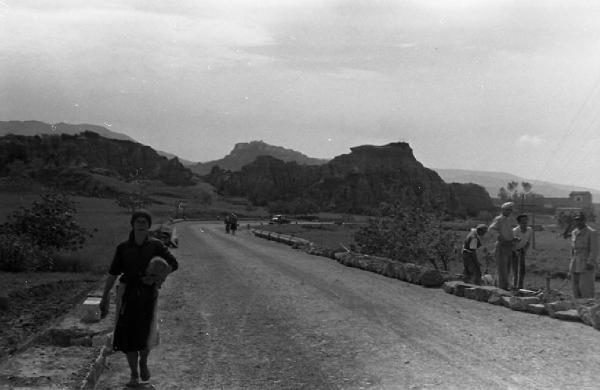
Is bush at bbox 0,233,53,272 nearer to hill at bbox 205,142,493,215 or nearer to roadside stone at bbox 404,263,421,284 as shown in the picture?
roadside stone at bbox 404,263,421,284

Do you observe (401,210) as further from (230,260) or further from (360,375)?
(360,375)

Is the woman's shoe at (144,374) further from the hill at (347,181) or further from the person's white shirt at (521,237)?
the hill at (347,181)

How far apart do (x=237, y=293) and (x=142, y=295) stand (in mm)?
7537

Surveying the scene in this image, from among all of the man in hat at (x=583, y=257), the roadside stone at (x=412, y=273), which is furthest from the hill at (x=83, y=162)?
the man in hat at (x=583, y=257)

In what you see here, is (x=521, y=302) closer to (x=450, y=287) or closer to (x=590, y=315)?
(x=590, y=315)

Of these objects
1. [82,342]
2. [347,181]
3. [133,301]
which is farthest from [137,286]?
[347,181]

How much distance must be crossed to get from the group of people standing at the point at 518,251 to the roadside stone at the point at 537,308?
1320mm

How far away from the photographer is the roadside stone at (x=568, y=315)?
10.6 m

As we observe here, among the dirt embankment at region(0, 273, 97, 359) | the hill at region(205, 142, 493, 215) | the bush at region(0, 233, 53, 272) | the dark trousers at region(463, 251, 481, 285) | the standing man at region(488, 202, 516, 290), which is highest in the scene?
the hill at region(205, 142, 493, 215)

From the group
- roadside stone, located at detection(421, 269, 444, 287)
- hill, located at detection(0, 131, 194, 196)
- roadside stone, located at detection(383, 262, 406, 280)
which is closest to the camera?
roadside stone, located at detection(421, 269, 444, 287)

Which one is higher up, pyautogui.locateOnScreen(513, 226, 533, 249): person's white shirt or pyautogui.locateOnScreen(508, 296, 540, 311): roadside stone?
pyautogui.locateOnScreen(513, 226, 533, 249): person's white shirt

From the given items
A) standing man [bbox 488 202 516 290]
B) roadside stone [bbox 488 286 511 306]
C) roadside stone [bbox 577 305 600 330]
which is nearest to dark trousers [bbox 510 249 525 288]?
standing man [bbox 488 202 516 290]

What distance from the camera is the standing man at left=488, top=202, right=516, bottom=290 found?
13.2 meters

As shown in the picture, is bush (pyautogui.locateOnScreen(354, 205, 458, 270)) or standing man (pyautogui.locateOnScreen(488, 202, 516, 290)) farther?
bush (pyautogui.locateOnScreen(354, 205, 458, 270))
